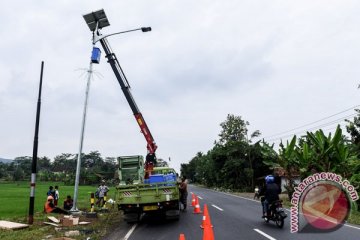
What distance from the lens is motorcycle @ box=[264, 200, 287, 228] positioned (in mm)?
12555

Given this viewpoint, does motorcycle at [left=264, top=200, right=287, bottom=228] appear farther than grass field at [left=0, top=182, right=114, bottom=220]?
No

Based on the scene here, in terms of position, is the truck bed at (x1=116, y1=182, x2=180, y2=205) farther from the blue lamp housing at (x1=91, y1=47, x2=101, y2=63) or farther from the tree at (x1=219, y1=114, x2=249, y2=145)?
the tree at (x1=219, y1=114, x2=249, y2=145)

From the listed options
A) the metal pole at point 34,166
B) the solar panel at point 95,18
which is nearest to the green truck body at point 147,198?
the metal pole at point 34,166

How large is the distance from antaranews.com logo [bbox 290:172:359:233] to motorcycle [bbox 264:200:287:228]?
1.01 meters

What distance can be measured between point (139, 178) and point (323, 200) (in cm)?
935

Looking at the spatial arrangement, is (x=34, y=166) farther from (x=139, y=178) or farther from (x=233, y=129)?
(x=233, y=129)

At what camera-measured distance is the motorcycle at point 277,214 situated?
12555 mm

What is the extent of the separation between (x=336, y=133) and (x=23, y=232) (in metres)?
16.7

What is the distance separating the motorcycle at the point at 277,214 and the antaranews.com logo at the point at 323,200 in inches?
39.8

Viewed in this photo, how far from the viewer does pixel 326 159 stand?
2281cm

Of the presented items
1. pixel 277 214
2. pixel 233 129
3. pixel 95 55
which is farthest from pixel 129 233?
pixel 233 129

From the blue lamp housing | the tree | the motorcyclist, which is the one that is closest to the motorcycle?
the motorcyclist

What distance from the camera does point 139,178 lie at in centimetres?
2069

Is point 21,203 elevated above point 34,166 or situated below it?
below
